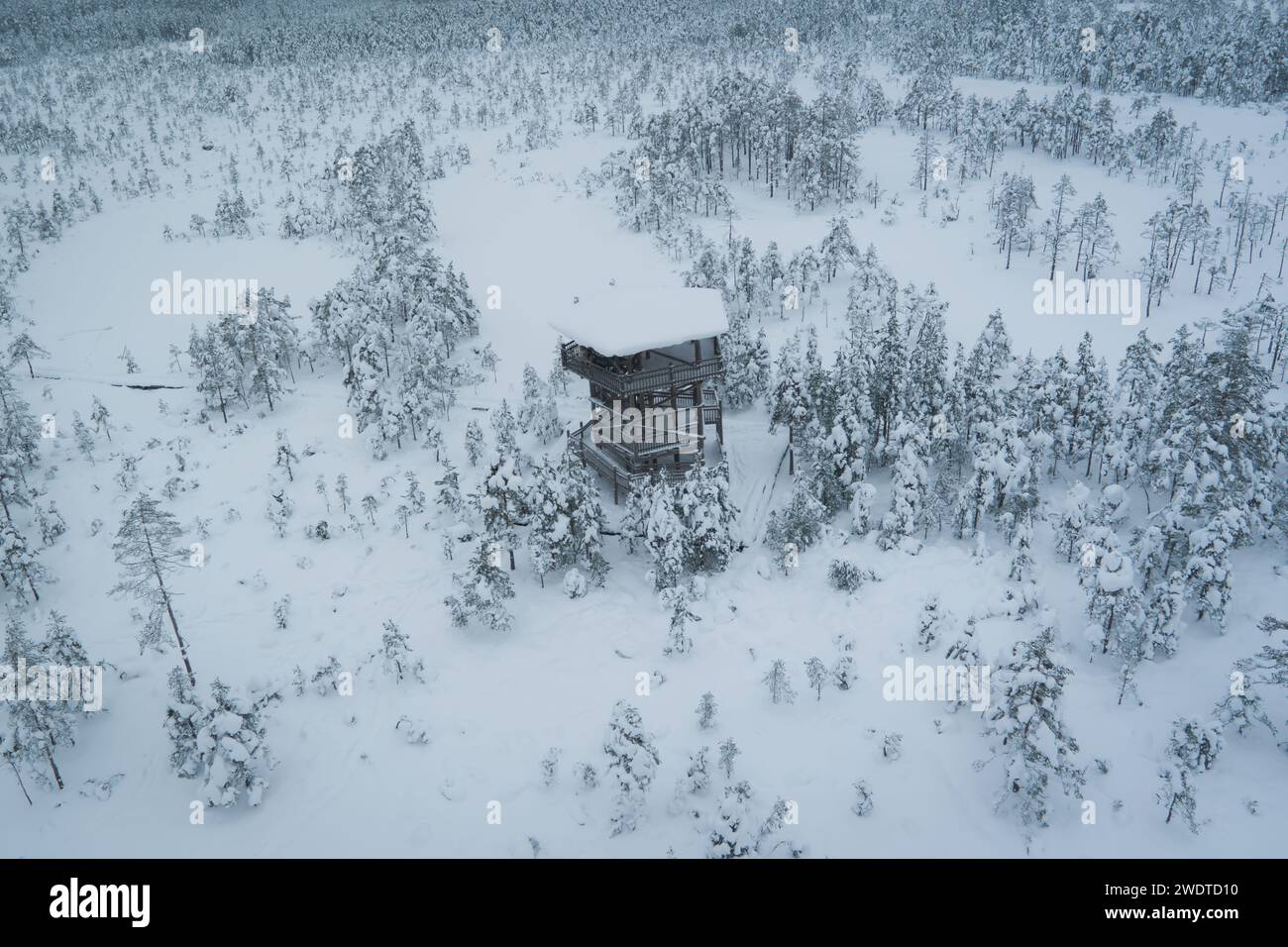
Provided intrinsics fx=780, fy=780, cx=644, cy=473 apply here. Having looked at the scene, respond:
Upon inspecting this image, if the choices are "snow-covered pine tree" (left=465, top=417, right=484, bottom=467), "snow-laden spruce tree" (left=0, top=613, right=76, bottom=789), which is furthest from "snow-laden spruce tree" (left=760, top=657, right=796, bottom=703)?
"snow-laden spruce tree" (left=0, top=613, right=76, bottom=789)

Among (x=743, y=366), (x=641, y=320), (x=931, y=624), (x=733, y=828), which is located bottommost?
(x=733, y=828)

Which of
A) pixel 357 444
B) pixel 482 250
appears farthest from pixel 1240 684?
pixel 482 250

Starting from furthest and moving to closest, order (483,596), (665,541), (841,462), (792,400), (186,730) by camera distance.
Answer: (792,400) → (841,462) → (665,541) → (483,596) → (186,730)

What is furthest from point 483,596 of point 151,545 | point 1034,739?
point 1034,739

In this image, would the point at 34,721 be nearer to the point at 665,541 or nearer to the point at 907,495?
the point at 665,541

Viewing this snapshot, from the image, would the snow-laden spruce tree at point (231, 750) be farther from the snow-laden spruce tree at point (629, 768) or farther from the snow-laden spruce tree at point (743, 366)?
the snow-laden spruce tree at point (743, 366)
